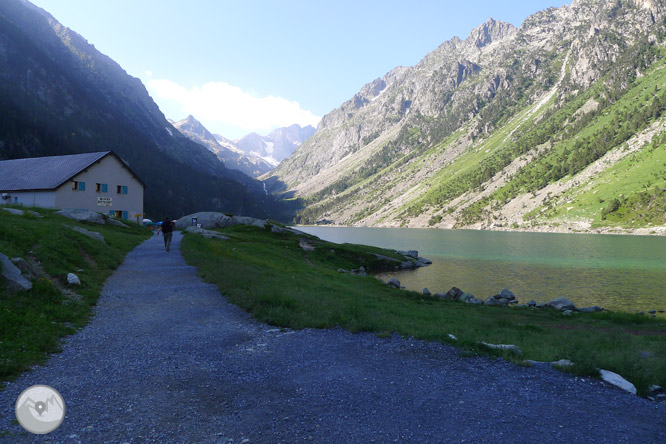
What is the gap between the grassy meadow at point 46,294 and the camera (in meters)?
10.4

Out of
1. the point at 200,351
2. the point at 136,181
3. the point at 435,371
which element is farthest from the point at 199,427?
the point at 136,181

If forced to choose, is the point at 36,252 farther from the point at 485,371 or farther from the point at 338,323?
the point at 485,371

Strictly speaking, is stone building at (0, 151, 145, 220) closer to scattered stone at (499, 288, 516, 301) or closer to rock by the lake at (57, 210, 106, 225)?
rock by the lake at (57, 210, 106, 225)

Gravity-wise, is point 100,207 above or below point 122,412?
above

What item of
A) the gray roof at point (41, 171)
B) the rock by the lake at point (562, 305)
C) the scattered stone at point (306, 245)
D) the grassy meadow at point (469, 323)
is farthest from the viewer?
the scattered stone at point (306, 245)

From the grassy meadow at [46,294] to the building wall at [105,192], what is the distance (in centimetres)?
3764

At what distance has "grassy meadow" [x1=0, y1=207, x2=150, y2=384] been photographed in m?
10.4

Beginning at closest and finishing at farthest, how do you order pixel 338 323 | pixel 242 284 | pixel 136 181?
pixel 338 323 → pixel 242 284 → pixel 136 181

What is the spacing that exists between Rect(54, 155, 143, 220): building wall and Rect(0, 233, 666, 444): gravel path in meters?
56.6

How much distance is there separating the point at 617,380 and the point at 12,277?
73.1 ft

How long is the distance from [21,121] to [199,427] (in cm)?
18289

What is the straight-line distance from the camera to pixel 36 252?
66.0 ft

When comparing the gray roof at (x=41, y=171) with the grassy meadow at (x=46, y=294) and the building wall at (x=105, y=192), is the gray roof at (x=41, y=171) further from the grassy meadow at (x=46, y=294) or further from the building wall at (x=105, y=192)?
the grassy meadow at (x=46, y=294)

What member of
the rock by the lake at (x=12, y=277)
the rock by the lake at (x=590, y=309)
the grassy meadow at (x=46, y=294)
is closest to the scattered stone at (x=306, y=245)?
A: the grassy meadow at (x=46, y=294)
